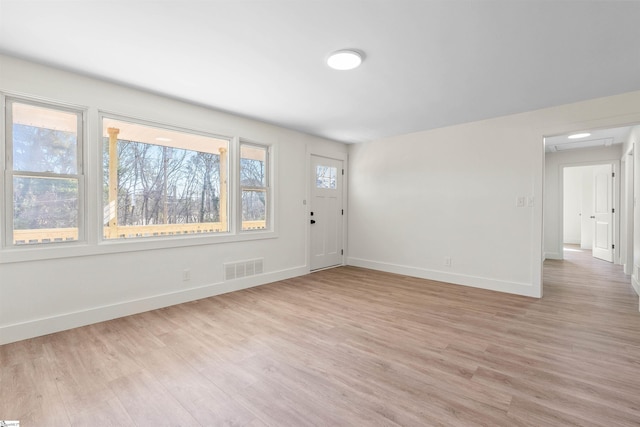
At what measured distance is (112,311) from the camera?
2984 millimetres

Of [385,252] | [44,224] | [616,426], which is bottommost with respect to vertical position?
[616,426]

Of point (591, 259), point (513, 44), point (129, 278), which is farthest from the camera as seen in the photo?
point (591, 259)

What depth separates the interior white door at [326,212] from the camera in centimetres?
530

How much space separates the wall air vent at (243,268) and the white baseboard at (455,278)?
218 cm

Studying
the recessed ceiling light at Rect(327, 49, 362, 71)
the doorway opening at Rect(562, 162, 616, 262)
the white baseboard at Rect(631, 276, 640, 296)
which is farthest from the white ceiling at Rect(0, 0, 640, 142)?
the doorway opening at Rect(562, 162, 616, 262)

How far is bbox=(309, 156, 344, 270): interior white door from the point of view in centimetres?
530

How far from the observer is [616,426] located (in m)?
1.54

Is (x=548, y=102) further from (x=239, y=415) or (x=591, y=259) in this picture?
(x=591, y=259)

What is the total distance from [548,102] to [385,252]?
3.20 meters

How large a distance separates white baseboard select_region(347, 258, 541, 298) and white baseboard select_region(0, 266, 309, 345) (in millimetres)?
2180

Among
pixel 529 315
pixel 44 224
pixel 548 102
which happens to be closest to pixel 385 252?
pixel 529 315

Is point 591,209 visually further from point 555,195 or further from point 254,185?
point 254,185

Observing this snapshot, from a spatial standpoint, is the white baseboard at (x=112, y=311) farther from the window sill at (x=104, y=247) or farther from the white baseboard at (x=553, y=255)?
the white baseboard at (x=553, y=255)

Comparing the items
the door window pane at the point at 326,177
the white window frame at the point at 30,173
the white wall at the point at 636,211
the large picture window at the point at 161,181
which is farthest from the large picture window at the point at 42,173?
the white wall at the point at 636,211
